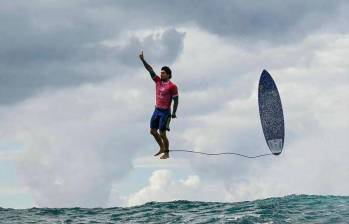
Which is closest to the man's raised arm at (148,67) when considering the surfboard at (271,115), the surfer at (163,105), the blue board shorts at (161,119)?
the surfer at (163,105)

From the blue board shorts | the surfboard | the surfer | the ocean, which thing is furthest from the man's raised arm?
the surfboard

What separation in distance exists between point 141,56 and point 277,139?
29.0 ft

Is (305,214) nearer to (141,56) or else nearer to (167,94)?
(167,94)

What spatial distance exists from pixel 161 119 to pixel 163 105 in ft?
1.80

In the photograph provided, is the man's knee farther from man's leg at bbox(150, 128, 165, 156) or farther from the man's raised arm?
the man's raised arm

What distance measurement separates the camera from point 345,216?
64.1 feet

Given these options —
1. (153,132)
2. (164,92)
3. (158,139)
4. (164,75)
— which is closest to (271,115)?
(158,139)

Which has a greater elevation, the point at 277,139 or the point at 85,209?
the point at 277,139

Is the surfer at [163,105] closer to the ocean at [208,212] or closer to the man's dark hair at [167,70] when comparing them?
the man's dark hair at [167,70]

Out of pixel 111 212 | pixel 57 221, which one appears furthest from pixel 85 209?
pixel 57 221

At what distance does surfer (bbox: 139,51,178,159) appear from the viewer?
2130 centimetres

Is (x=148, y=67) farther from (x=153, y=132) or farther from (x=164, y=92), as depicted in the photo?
(x=153, y=132)

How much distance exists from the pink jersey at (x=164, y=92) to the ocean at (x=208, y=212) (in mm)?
4312

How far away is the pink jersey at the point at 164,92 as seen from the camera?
69.8 feet
